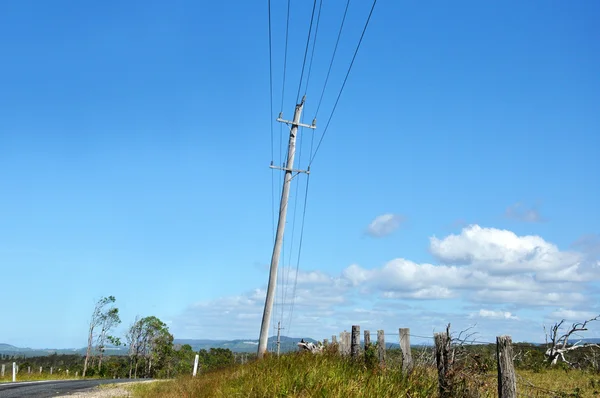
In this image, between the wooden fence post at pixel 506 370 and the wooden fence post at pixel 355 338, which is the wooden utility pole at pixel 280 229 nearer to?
the wooden fence post at pixel 355 338

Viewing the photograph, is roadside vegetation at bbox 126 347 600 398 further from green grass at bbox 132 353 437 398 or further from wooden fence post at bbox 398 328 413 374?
wooden fence post at bbox 398 328 413 374

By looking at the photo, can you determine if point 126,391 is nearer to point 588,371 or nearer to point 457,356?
point 457,356

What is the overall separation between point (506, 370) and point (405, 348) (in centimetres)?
323

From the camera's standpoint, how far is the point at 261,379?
1092 cm

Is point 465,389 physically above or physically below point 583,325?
below

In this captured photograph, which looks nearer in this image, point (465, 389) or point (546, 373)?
point (465, 389)

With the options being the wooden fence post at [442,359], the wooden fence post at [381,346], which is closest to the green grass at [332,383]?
the wooden fence post at [442,359]

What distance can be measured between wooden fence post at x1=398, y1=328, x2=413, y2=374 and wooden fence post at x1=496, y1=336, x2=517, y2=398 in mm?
2989

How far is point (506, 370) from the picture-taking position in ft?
26.1

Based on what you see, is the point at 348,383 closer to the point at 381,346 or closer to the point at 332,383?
the point at 332,383

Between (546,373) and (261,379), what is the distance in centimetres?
2116

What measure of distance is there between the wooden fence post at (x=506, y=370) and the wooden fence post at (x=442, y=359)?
5.21 ft

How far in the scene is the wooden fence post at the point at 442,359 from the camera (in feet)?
31.1

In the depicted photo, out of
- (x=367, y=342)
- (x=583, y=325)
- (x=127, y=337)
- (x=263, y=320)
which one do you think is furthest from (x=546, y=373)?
(x=127, y=337)
